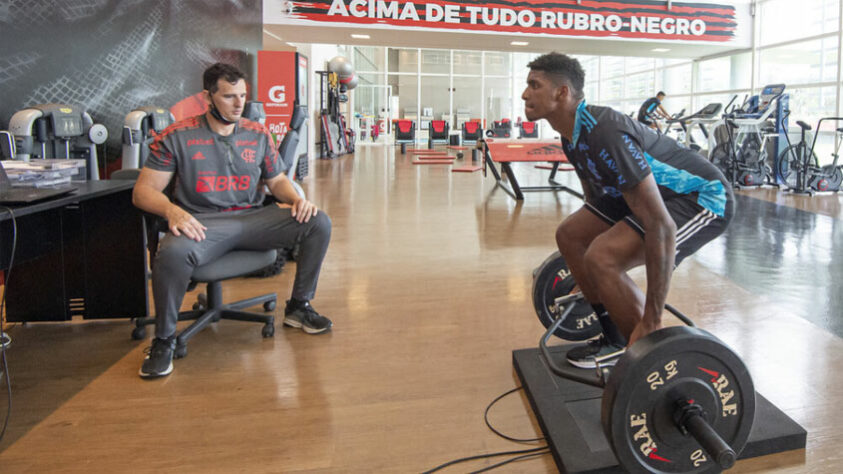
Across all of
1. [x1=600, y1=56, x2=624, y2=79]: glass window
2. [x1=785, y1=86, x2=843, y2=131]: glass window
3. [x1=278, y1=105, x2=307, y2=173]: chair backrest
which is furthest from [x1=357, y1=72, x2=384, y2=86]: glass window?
[x1=278, y1=105, x2=307, y2=173]: chair backrest

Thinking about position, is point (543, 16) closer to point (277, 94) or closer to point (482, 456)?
point (277, 94)

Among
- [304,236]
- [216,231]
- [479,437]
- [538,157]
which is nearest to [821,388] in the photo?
[479,437]

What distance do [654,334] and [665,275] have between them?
197mm

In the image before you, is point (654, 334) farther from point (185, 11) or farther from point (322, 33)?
point (322, 33)

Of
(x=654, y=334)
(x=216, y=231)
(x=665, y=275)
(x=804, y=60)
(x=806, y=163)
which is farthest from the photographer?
(x=804, y=60)

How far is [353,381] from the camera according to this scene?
80.7 inches

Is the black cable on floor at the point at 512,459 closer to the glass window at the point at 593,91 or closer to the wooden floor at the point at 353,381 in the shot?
the wooden floor at the point at 353,381

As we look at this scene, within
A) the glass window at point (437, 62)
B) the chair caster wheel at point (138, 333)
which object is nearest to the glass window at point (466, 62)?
the glass window at point (437, 62)

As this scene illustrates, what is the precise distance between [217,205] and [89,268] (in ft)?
2.07

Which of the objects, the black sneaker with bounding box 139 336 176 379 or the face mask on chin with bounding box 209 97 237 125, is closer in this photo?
the black sneaker with bounding box 139 336 176 379

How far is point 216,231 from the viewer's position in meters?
2.22

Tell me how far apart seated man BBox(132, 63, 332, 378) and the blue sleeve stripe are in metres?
1.32

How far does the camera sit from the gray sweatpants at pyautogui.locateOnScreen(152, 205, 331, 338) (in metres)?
2.11

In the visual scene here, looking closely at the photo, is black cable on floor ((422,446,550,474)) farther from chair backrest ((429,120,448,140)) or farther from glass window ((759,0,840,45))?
chair backrest ((429,120,448,140))
